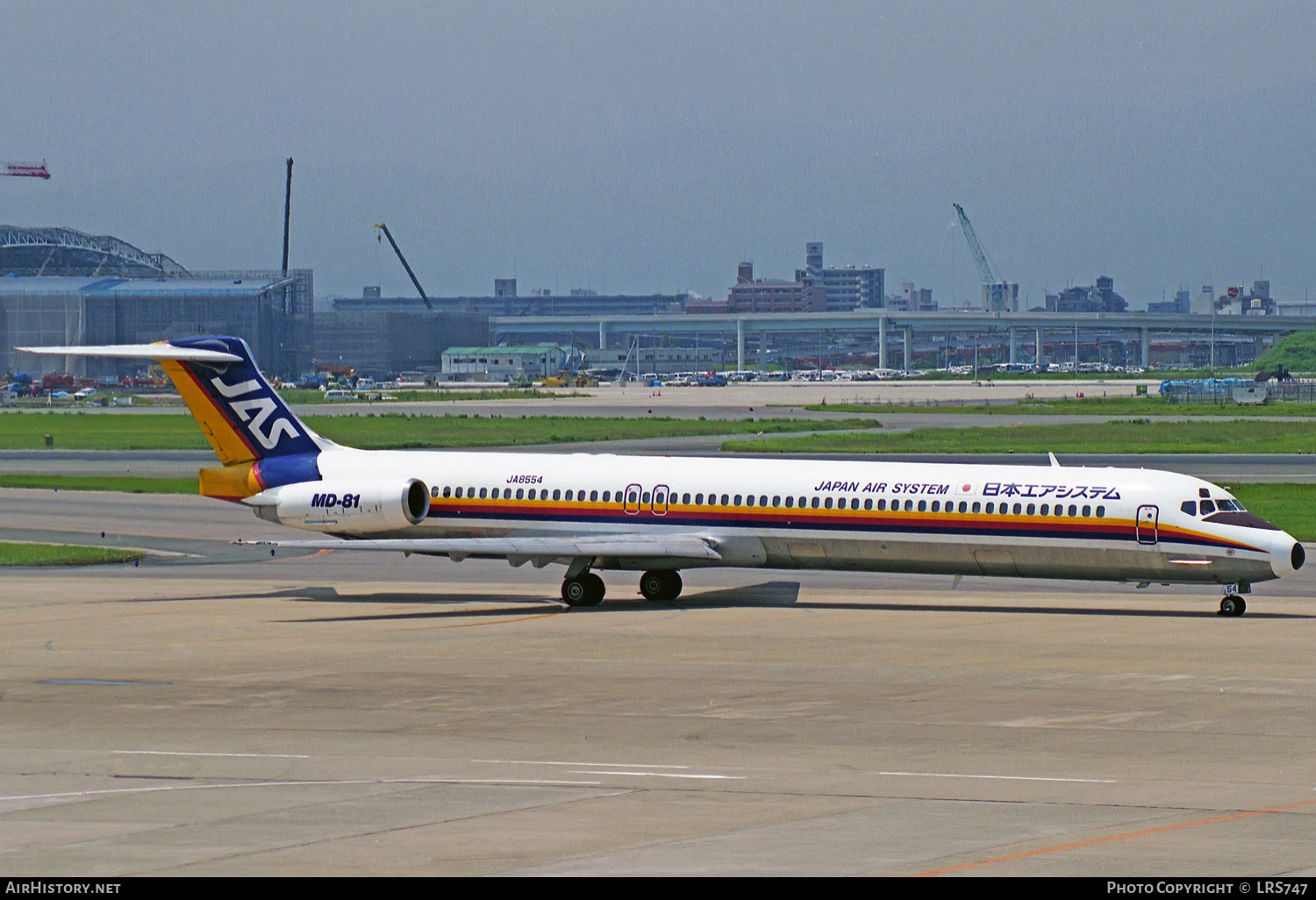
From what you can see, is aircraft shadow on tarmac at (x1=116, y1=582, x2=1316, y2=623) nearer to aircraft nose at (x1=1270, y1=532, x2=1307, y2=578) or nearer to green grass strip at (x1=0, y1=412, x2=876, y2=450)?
aircraft nose at (x1=1270, y1=532, x2=1307, y2=578)

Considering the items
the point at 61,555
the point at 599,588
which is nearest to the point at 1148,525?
the point at 599,588

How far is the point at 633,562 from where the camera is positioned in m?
36.5

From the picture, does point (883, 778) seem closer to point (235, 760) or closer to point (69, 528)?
point (235, 760)

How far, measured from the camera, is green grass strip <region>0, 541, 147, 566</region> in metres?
44.5

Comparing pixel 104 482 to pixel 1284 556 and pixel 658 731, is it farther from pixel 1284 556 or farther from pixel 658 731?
pixel 658 731

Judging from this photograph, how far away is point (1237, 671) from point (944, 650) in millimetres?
4951

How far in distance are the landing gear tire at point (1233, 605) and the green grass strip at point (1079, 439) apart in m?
44.7

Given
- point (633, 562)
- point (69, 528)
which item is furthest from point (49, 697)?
point (69, 528)

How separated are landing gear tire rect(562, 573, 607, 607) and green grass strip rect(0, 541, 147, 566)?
1522 cm

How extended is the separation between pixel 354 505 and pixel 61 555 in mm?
12647

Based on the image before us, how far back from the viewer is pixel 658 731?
71.5 feet

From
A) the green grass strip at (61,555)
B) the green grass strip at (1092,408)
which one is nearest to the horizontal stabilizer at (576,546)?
the green grass strip at (61,555)

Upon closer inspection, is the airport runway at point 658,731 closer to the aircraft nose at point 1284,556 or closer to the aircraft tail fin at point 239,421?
the aircraft nose at point 1284,556
